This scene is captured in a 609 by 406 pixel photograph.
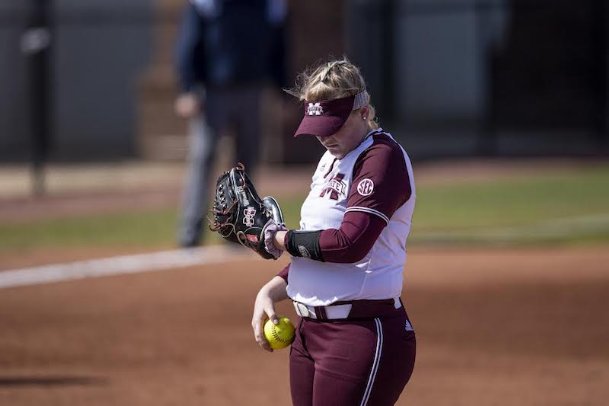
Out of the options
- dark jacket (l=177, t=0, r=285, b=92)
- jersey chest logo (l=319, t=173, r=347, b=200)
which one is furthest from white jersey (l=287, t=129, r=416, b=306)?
dark jacket (l=177, t=0, r=285, b=92)

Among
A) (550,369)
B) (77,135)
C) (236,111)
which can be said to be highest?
(236,111)

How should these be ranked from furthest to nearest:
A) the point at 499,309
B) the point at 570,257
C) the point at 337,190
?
1. the point at 570,257
2. the point at 499,309
3. the point at 337,190

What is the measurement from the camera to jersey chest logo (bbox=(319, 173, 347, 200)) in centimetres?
442

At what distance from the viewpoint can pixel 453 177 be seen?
1892cm

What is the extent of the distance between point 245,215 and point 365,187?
1.50ft

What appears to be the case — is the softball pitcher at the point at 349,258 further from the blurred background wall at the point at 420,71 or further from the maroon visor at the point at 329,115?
the blurred background wall at the point at 420,71

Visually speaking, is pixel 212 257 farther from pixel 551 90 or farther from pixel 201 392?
pixel 551 90

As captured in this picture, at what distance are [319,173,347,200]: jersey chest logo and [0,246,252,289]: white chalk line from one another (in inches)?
248

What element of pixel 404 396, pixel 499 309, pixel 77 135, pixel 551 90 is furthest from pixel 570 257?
pixel 77 135

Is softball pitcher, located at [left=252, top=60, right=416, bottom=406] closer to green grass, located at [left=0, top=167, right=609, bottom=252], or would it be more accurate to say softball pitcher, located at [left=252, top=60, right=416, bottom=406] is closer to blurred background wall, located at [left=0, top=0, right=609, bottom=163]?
green grass, located at [left=0, top=167, right=609, bottom=252]

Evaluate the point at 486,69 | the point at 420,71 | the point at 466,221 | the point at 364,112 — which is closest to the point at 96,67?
the point at 420,71

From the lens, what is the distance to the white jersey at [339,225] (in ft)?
14.5

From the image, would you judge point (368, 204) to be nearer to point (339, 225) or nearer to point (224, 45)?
point (339, 225)

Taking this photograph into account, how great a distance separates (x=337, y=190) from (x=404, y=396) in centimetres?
260
